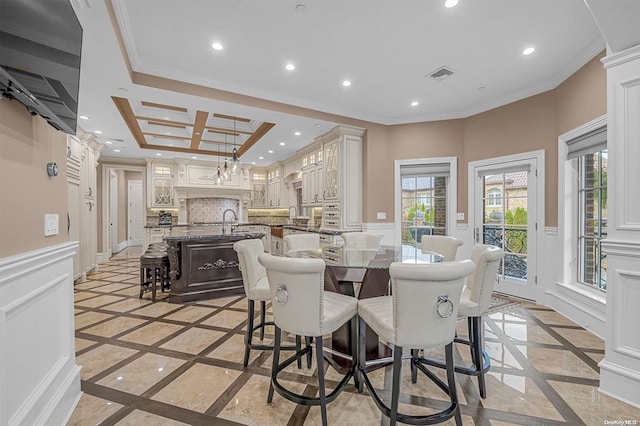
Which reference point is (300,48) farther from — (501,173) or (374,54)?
(501,173)

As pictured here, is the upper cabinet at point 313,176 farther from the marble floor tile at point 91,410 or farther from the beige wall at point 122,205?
the beige wall at point 122,205

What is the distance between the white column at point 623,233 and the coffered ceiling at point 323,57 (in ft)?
3.11

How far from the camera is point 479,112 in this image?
14.2ft

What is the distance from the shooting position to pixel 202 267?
12.7 ft

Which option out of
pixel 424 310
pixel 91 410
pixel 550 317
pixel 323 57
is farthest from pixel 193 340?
pixel 550 317

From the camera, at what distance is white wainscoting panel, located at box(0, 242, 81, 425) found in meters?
1.17

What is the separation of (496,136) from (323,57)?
2.89m

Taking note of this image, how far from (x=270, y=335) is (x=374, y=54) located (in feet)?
10.2

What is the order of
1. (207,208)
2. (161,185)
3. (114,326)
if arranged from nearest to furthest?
(114,326) < (161,185) < (207,208)

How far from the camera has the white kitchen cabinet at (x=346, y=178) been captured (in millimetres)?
4773

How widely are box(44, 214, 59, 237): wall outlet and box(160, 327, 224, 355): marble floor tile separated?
1396mm

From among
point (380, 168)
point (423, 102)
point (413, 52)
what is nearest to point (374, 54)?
point (413, 52)

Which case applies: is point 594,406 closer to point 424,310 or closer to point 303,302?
point 424,310

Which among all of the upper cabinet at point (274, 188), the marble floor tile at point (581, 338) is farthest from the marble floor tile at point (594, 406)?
the upper cabinet at point (274, 188)
